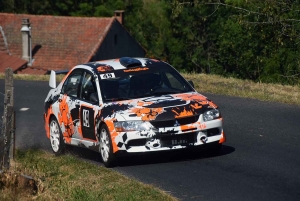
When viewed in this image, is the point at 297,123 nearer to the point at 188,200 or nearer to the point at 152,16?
the point at 188,200

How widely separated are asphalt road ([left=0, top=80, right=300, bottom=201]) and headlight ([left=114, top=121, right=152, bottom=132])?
23.7 inches

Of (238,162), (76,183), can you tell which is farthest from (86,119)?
(238,162)

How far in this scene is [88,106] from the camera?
41.5ft

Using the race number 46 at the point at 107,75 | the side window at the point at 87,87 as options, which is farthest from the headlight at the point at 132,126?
the race number 46 at the point at 107,75

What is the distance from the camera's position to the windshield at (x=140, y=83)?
12.6 metres

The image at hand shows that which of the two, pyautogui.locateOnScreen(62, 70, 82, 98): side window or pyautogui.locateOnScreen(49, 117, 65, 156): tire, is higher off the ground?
pyautogui.locateOnScreen(62, 70, 82, 98): side window

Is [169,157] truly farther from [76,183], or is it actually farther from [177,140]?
[76,183]

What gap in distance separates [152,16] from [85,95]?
6463 centimetres

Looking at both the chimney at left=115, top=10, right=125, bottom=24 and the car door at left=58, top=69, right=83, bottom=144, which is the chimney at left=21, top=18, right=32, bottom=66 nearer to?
the chimney at left=115, top=10, right=125, bottom=24

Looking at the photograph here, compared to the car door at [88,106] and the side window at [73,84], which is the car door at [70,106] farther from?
the car door at [88,106]

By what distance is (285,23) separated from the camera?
22.0 meters

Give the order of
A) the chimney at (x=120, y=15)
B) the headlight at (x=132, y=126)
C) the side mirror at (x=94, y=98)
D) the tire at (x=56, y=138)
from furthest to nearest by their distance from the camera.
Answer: the chimney at (x=120, y=15) → the tire at (x=56, y=138) → the side mirror at (x=94, y=98) → the headlight at (x=132, y=126)

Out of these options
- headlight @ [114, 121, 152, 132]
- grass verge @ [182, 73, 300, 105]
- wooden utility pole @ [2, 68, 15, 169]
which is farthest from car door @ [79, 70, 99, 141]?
grass verge @ [182, 73, 300, 105]

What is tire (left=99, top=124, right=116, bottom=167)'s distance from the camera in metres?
11.8
